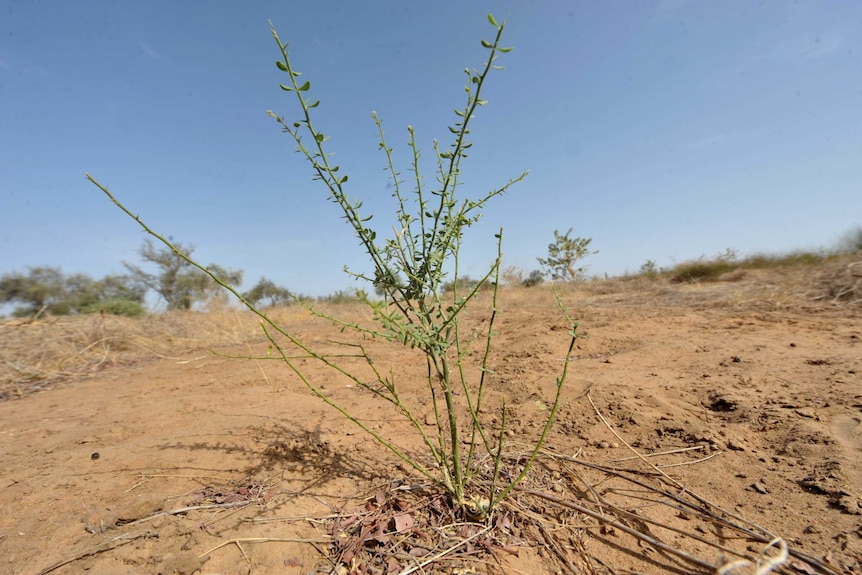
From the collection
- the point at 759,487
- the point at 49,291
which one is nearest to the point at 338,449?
the point at 759,487

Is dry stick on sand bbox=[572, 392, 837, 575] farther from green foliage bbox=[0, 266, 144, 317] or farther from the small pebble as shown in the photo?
green foliage bbox=[0, 266, 144, 317]

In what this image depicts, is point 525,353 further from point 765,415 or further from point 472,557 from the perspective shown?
point 472,557

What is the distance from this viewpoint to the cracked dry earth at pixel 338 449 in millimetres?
1316

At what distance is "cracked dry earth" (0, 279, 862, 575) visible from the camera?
51.8 inches

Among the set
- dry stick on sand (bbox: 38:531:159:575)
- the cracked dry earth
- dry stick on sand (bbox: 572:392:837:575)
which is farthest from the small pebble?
dry stick on sand (bbox: 38:531:159:575)

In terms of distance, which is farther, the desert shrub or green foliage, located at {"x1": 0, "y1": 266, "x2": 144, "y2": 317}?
green foliage, located at {"x1": 0, "y1": 266, "x2": 144, "y2": 317}

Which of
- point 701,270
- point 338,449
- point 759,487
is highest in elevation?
point 701,270

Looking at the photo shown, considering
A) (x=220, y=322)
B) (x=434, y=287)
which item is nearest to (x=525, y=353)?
(x=434, y=287)

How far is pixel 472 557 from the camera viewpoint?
1275mm

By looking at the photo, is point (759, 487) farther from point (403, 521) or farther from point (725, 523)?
point (403, 521)

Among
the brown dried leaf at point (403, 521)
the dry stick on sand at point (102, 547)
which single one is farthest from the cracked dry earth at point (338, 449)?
the brown dried leaf at point (403, 521)

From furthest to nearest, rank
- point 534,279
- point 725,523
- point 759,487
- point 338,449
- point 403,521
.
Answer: point 534,279 < point 338,449 < point 759,487 < point 403,521 < point 725,523

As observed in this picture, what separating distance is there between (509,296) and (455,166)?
895 cm

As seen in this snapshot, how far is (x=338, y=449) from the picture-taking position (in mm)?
2027
